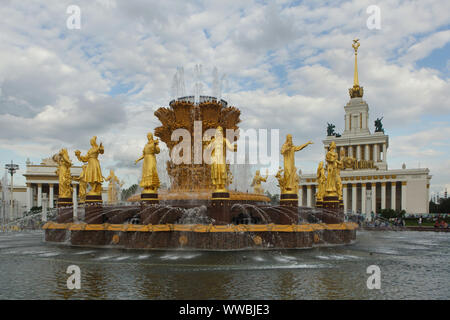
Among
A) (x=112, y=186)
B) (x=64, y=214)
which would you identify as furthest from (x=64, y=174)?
(x=112, y=186)

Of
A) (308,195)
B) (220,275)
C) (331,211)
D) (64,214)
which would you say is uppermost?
(331,211)

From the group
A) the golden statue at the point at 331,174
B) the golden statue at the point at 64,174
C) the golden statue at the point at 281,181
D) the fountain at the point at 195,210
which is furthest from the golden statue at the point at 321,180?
the golden statue at the point at 64,174

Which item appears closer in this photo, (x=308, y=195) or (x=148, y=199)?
(x=148, y=199)

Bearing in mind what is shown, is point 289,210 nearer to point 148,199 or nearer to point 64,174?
point 148,199

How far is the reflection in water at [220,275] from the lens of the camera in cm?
873

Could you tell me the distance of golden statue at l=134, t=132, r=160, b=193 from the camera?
53.1 feet

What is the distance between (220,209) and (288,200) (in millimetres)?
3178

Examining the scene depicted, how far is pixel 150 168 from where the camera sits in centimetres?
1633

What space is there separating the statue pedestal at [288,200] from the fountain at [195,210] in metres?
0.04

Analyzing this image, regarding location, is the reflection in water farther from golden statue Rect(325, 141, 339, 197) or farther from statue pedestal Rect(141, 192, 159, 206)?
golden statue Rect(325, 141, 339, 197)

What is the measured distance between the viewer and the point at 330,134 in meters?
89.0

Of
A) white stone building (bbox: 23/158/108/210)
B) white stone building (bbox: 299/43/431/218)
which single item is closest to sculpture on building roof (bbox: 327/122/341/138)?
white stone building (bbox: 299/43/431/218)

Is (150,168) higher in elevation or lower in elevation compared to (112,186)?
higher

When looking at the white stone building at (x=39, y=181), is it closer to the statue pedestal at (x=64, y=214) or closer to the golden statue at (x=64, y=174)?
the golden statue at (x=64, y=174)
